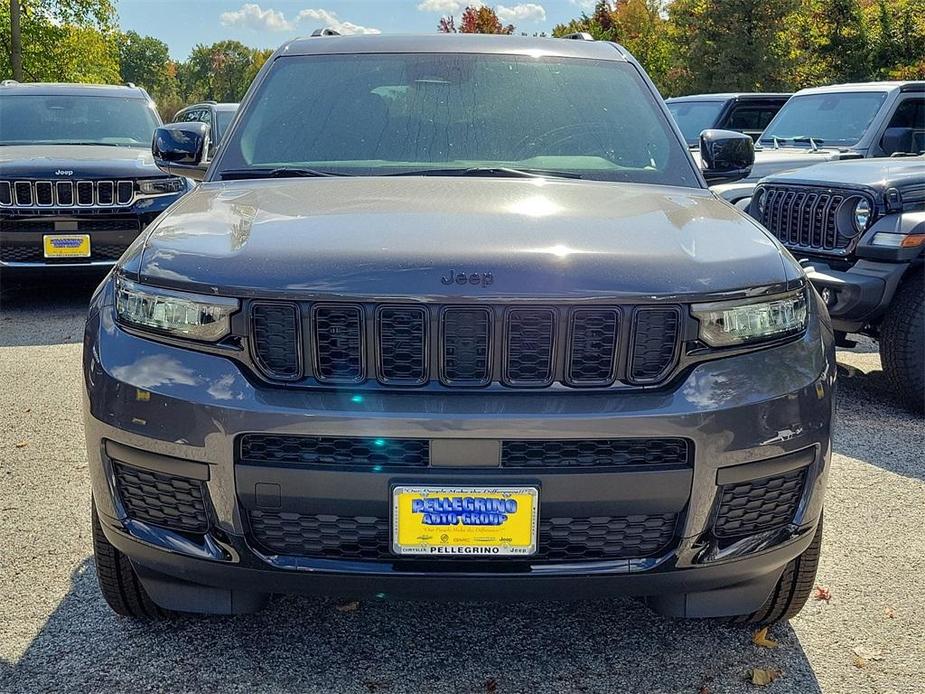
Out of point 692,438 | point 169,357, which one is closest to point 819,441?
point 692,438

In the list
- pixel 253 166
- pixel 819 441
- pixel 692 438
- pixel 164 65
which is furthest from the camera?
pixel 164 65

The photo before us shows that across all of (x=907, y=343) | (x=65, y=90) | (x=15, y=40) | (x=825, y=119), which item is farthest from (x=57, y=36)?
(x=907, y=343)

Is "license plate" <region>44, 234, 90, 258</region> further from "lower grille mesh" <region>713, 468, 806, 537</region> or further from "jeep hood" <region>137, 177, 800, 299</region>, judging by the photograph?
"lower grille mesh" <region>713, 468, 806, 537</region>

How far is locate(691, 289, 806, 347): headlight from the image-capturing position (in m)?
2.38

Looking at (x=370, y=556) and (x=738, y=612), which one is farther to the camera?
(x=738, y=612)

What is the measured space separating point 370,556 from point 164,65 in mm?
121210

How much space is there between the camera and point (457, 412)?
7.33 feet

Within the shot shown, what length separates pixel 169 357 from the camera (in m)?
2.36

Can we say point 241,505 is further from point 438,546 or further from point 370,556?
point 438,546

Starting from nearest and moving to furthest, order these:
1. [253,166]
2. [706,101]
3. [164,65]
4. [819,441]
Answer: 1. [819,441]
2. [253,166]
3. [706,101]
4. [164,65]

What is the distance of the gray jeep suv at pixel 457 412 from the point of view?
2.25m

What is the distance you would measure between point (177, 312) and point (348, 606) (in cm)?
117

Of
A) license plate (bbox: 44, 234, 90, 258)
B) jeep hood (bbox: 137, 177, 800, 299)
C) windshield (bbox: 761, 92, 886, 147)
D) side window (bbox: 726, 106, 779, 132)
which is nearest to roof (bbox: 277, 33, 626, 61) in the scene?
jeep hood (bbox: 137, 177, 800, 299)

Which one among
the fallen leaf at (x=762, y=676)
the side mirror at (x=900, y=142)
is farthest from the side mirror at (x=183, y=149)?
the side mirror at (x=900, y=142)
